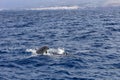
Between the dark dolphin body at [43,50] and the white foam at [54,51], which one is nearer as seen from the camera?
the white foam at [54,51]

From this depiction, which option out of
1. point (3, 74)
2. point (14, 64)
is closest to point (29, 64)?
point (14, 64)

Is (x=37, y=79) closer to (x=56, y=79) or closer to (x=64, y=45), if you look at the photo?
(x=56, y=79)

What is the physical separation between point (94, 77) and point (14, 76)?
6.02 meters

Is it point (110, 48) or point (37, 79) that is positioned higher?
point (110, 48)

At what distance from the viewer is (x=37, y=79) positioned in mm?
25109

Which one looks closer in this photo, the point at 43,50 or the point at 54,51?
the point at 43,50

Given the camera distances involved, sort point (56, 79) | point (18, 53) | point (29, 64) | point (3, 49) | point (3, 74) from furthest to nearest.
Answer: point (3, 49) → point (18, 53) → point (29, 64) → point (3, 74) → point (56, 79)

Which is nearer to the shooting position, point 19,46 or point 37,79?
point 37,79

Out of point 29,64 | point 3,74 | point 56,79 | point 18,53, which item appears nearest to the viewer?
point 56,79

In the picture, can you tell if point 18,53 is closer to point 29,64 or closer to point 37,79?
point 29,64

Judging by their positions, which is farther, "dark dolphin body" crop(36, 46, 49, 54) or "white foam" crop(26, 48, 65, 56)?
"dark dolphin body" crop(36, 46, 49, 54)

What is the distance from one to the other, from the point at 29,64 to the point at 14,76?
4.61m

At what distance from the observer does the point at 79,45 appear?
40.6m

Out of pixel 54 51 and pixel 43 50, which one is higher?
pixel 43 50
